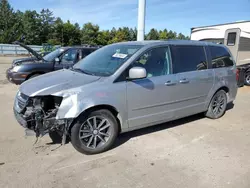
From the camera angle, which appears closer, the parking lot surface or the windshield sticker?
the parking lot surface

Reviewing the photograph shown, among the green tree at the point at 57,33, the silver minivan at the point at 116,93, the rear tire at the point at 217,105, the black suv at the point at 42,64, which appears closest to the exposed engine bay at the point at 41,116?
the silver minivan at the point at 116,93

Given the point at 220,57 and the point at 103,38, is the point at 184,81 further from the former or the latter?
the point at 103,38

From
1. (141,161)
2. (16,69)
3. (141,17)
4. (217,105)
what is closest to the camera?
(141,161)

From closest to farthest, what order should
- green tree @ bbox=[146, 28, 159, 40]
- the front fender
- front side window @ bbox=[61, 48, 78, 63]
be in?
the front fender, front side window @ bbox=[61, 48, 78, 63], green tree @ bbox=[146, 28, 159, 40]

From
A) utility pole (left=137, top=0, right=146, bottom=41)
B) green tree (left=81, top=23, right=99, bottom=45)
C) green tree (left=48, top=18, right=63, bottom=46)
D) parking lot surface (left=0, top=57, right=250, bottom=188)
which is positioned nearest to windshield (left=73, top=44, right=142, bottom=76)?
parking lot surface (left=0, top=57, right=250, bottom=188)

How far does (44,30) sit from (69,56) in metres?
45.6

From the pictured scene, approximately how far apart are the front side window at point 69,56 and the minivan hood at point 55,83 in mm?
4596

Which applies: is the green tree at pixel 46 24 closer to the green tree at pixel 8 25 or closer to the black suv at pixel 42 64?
the green tree at pixel 8 25

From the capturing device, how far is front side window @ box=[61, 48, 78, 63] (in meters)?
8.48

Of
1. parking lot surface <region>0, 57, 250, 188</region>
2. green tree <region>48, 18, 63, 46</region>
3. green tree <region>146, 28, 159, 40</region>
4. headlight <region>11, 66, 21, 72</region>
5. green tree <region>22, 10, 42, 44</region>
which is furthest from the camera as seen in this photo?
green tree <region>146, 28, 159, 40</region>

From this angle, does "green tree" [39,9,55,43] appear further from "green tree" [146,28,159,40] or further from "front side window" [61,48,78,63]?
"front side window" [61,48,78,63]

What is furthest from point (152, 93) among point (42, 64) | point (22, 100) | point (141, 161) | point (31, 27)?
point (31, 27)

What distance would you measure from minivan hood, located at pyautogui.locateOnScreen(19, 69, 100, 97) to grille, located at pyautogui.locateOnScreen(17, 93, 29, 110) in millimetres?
74

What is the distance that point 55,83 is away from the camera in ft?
11.8
